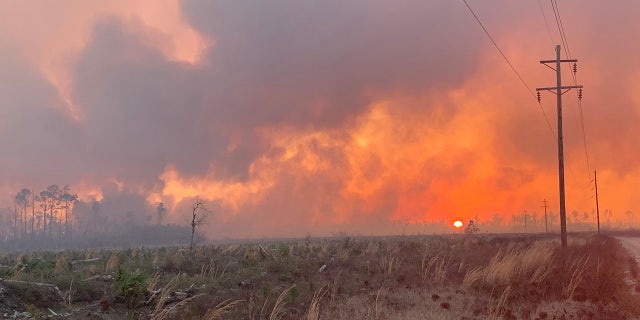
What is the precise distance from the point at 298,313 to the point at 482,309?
4.57 meters

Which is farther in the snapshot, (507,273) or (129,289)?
(507,273)

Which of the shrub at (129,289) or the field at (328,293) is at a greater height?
the shrub at (129,289)

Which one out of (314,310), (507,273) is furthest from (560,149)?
(314,310)

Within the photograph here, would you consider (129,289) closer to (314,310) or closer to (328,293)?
(314,310)

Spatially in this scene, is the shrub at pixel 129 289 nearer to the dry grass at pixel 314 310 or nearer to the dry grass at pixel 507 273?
the dry grass at pixel 314 310

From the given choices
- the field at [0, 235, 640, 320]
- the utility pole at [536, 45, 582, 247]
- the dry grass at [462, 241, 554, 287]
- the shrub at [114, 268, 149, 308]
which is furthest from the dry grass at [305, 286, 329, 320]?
the utility pole at [536, 45, 582, 247]

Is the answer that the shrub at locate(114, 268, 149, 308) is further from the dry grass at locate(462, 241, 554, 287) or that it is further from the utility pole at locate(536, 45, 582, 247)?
the utility pole at locate(536, 45, 582, 247)

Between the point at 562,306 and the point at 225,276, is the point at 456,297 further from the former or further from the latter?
the point at 225,276

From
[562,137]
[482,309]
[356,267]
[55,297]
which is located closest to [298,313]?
[482,309]

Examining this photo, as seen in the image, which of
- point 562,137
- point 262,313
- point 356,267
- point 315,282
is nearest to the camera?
point 262,313

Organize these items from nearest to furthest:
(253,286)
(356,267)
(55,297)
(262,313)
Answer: (262,313)
(55,297)
(253,286)
(356,267)

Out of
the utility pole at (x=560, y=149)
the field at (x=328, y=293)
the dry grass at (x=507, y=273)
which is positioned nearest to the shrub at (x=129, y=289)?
the field at (x=328, y=293)

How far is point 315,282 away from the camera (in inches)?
625

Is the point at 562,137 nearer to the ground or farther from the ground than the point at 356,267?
farther from the ground
